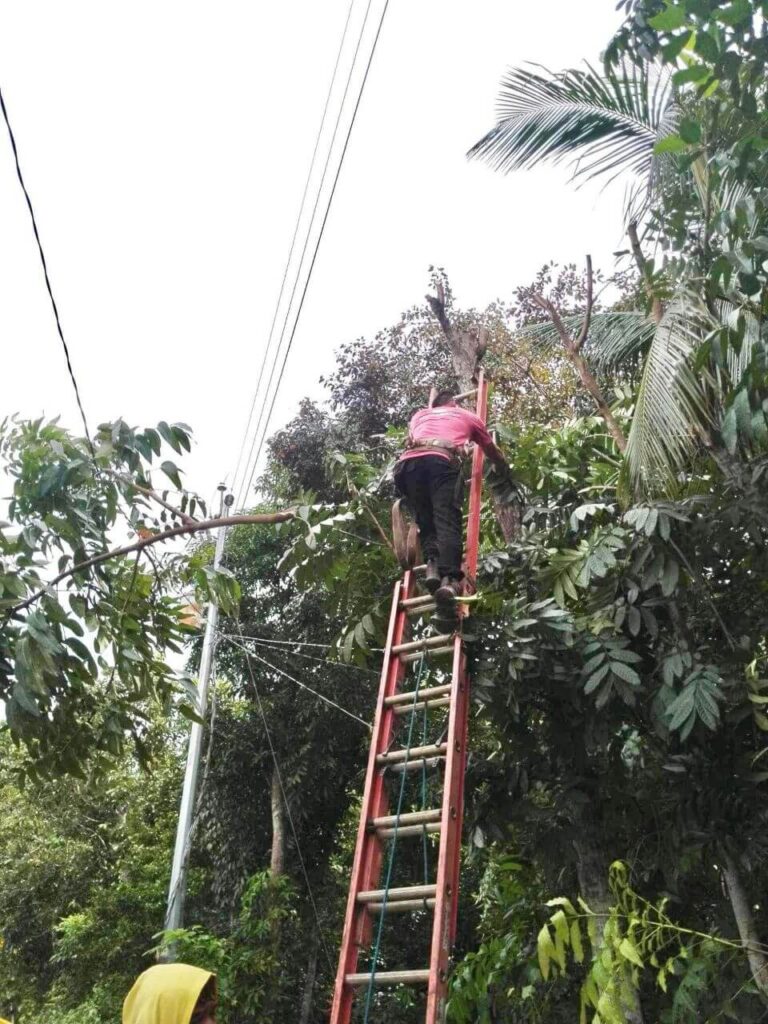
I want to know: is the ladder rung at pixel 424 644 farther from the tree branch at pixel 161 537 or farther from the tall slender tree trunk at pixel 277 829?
the tall slender tree trunk at pixel 277 829

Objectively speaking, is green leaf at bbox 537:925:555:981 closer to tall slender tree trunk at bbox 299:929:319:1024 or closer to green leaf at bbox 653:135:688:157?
green leaf at bbox 653:135:688:157

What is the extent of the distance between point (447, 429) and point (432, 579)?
0.77m

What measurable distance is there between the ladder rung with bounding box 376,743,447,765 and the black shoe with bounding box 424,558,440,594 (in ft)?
2.23

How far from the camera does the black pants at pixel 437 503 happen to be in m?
4.49

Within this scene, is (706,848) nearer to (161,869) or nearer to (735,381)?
(735,381)

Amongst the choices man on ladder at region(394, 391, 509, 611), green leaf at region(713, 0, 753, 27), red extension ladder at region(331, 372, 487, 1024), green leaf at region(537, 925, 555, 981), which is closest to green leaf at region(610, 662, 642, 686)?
red extension ladder at region(331, 372, 487, 1024)

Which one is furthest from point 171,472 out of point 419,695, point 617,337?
point 617,337

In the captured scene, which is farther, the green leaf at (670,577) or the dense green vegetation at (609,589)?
the green leaf at (670,577)

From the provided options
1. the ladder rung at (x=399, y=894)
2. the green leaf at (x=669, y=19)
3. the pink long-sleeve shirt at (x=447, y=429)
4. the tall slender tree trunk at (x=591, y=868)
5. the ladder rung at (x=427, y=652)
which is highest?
the pink long-sleeve shirt at (x=447, y=429)

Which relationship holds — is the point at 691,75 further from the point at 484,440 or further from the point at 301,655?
the point at 301,655

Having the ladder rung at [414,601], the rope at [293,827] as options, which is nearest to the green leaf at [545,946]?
the ladder rung at [414,601]

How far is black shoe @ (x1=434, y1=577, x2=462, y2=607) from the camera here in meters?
4.33

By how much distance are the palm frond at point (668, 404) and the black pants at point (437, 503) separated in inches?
31.2

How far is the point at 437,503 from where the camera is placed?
15.0 feet
